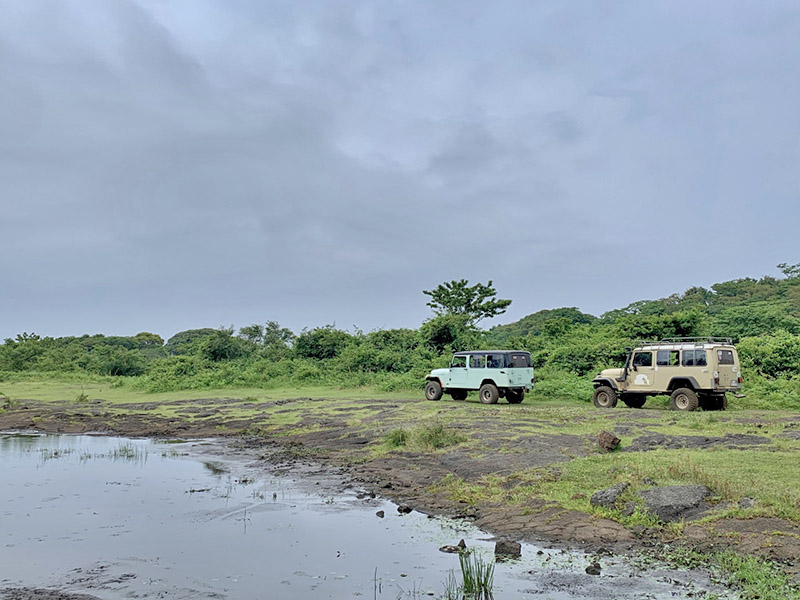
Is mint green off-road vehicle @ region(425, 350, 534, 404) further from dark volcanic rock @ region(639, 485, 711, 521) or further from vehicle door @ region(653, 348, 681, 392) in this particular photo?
dark volcanic rock @ region(639, 485, 711, 521)

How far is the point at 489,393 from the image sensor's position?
1021 inches

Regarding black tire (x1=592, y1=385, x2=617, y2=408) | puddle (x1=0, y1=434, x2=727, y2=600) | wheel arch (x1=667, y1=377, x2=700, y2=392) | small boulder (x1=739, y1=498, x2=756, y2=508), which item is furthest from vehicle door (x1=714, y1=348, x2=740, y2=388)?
puddle (x1=0, y1=434, x2=727, y2=600)

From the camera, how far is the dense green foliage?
1134 inches

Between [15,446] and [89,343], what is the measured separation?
6963cm

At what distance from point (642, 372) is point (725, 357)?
2755mm

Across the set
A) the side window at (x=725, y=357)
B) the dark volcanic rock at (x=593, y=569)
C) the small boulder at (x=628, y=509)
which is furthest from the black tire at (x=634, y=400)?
the dark volcanic rock at (x=593, y=569)

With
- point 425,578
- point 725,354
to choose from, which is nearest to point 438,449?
point 425,578

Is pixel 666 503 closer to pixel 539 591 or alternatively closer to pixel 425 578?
pixel 539 591

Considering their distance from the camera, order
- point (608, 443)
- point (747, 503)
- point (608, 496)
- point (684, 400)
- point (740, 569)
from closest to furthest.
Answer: point (740, 569) < point (747, 503) < point (608, 496) < point (608, 443) < point (684, 400)

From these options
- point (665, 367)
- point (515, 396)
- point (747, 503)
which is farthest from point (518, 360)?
point (747, 503)

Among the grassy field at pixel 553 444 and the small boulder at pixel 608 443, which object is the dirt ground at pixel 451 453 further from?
the small boulder at pixel 608 443

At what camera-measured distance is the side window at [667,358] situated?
22.7m

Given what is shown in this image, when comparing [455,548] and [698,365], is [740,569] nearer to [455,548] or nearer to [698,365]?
[455,548]

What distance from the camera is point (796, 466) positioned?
11289 millimetres
